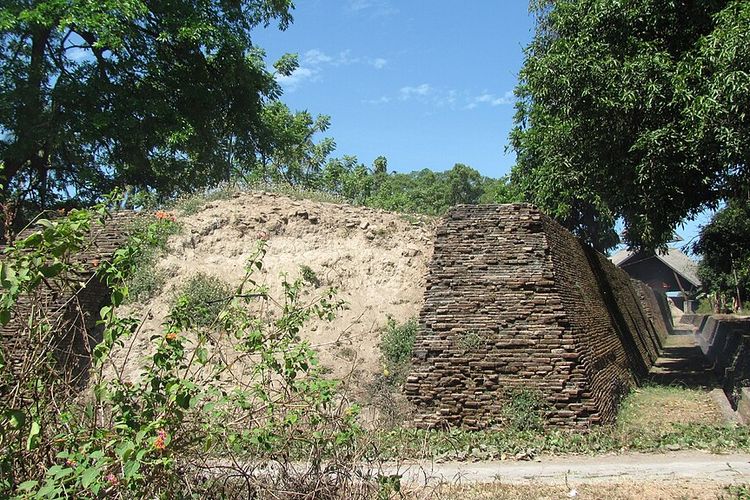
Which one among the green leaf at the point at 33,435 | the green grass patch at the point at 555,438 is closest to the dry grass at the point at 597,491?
the green grass patch at the point at 555,438

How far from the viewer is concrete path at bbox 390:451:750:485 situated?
21.2ft

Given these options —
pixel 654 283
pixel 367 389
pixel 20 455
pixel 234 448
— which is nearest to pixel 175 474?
pixel 234 448

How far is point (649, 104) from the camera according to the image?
10.3 m

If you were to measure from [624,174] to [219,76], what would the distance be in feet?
39.3

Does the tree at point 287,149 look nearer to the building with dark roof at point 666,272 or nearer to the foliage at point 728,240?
the foliage at point 728,240

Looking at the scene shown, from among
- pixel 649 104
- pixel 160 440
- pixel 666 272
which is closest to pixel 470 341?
pixel 649 104

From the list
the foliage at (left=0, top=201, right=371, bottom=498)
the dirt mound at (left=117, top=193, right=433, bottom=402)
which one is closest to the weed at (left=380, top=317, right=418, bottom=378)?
the dirt mound at (left=117, top=193, right=433, bottom=402)

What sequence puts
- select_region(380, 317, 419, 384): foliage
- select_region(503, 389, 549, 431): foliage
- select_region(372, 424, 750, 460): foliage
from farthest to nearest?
1. select_region(380, 317, 419, 384): foliage
2. select_region(503, 389, 549, 431): foliage
3. select_region(372, 424, 750, 460): foliage

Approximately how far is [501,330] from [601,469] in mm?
Answer: 2763

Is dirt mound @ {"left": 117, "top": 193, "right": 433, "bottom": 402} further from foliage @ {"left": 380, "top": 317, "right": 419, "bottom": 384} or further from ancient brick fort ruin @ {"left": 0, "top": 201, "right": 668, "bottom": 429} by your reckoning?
ancient brick fort ruin @ {"left": 0, "top": 201, "right": 668, "bottom": 429}

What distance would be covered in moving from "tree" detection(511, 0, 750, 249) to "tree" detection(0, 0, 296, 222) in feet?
30.8

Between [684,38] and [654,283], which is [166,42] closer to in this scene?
[684,38]

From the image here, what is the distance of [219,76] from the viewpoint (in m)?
19.1

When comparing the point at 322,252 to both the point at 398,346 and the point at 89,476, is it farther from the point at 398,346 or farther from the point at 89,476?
the point at 89,476
